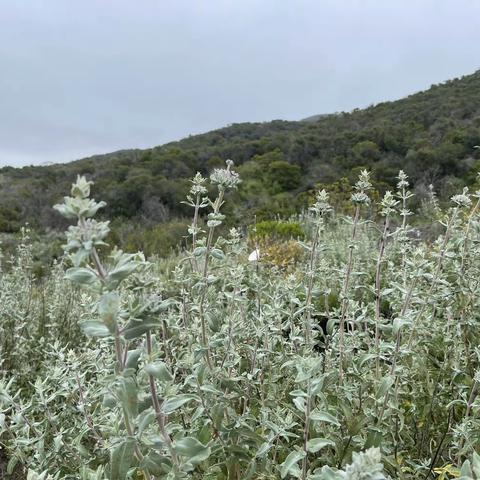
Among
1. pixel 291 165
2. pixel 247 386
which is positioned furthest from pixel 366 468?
pixel 291 165

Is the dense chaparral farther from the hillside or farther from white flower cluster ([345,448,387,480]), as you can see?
the hillside

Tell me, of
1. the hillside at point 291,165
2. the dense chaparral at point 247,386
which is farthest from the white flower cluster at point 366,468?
the hillside at point 291,165

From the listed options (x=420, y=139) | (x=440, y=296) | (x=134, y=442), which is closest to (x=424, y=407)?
(x=440, y=296)

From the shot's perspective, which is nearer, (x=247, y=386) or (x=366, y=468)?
(x=366, y=468)

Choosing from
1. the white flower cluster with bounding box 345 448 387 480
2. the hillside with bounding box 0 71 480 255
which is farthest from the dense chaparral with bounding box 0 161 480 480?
the hillside with bounding box 0 71 480 255

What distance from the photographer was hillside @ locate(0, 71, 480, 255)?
68.7 feet

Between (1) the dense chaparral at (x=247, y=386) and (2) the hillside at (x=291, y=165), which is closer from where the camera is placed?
(1) the dense chaparral at (x=247, y=386)

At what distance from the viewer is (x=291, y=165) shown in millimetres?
26500

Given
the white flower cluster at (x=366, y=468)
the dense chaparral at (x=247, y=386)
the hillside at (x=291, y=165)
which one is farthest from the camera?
the hillside at (x=291, y=165)

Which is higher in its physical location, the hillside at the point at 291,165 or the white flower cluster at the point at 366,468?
the hillside at the point at 291,165

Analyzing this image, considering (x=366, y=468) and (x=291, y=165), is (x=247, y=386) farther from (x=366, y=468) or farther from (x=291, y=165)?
(x=291, y=165)

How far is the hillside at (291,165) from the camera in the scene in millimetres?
20942

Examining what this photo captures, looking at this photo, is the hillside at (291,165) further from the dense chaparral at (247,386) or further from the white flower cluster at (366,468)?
the white flower cluster at (366,468)

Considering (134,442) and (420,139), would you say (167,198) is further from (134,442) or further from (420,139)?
(134,442)
